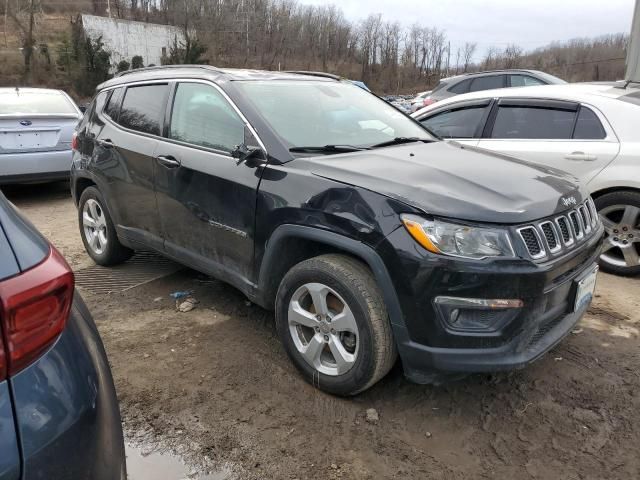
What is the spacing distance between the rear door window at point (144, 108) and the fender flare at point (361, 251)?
5.18 ft

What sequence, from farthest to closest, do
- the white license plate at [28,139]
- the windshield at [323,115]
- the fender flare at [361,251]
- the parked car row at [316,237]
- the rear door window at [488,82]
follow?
the rear door window at [488,82]
the white license plate at [28,139]
the windshield at [323,115]
the fender flare at [361,251]
the parked car row at [316,237]

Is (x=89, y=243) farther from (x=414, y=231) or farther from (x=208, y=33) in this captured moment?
(x=208, y=33)

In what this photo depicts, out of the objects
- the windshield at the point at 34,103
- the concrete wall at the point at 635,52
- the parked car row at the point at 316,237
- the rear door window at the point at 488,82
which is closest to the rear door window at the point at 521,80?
the rear door window at the point at 488,82

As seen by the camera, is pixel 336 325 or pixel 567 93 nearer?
pixel 336 325

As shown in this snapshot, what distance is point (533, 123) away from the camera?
5055 millimetres

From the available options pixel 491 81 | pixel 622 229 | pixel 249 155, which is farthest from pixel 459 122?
pixel 491 81

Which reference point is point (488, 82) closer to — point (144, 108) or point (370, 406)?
point (144, 108)

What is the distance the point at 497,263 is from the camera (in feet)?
7.70

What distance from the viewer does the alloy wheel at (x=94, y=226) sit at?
4.69 metres

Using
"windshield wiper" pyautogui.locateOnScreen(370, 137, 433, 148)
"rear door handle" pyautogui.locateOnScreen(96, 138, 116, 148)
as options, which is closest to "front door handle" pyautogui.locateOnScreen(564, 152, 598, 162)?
"windshield wiper" pyautogui.locateOnScreen(370, 137, 433, 148)

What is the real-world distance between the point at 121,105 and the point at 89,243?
1.35 m

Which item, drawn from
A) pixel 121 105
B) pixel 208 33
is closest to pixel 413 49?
pixel 208 33

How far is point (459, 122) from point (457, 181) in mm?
3081

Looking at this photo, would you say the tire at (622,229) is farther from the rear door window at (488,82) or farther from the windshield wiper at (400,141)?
the rear door window at (488,82)
